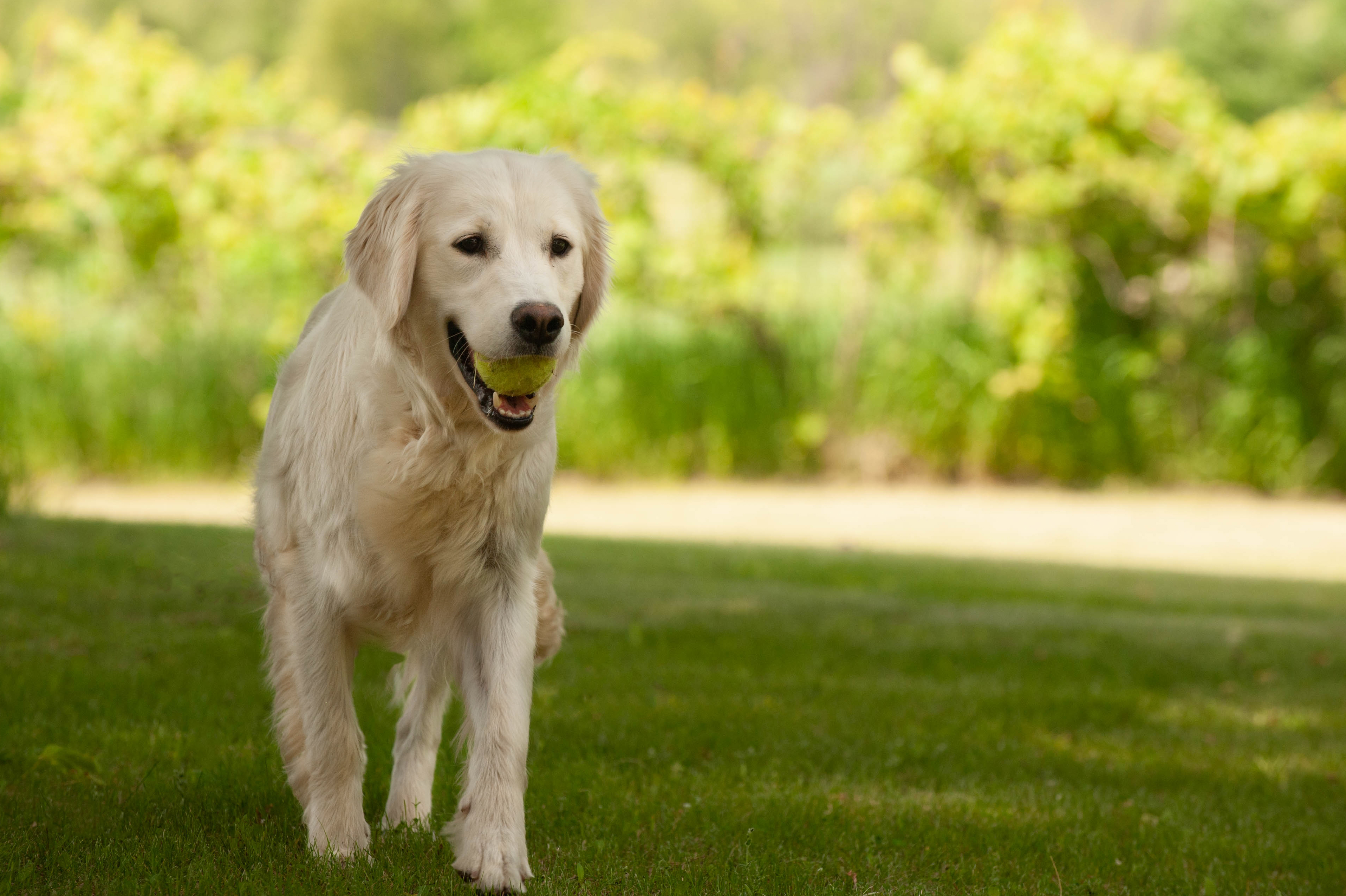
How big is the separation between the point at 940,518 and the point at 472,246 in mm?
9604

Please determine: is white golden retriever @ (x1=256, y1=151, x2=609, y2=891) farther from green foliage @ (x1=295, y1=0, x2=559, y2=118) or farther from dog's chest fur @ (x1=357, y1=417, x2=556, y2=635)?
green foliage @ (x1=295, y1=0, x2=559, y2=118)

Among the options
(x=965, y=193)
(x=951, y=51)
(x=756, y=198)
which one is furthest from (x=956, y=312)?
(x=951, y=51)

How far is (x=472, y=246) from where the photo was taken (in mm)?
3070

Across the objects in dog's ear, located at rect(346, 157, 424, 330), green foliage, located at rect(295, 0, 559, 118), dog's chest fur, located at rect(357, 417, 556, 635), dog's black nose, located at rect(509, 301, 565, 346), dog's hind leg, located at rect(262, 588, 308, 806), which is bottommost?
dog's hind leg, located at rect(262, 588, 308, 806)

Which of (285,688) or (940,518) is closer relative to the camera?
(285,688)

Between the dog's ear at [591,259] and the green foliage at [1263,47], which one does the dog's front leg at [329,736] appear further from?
the green foliage at [1263,47]

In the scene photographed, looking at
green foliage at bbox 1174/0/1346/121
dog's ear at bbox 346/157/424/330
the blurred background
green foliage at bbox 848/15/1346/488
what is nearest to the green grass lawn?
dog's ear at bbox 346/157/424/330

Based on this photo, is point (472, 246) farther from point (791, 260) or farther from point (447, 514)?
point (791, 260)

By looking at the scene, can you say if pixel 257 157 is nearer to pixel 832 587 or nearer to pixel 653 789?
pixel 832 587

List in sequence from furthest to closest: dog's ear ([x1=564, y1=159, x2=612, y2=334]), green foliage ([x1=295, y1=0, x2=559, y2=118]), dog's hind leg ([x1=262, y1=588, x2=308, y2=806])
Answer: green foliage ([x1=295, y1=0, x2=559, y2=118]) < dog's ear ([x1=564, y1=159, x2=612, y2=334]) < dog's hind leg ([x1=262, y1=588, x2=308, y2=806])

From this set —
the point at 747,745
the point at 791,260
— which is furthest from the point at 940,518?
the point at 747,745

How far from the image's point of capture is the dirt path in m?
10.5

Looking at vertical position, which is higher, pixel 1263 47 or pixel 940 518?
pixel 1263 47

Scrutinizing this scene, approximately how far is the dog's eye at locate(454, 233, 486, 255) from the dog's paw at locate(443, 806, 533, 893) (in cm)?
125
